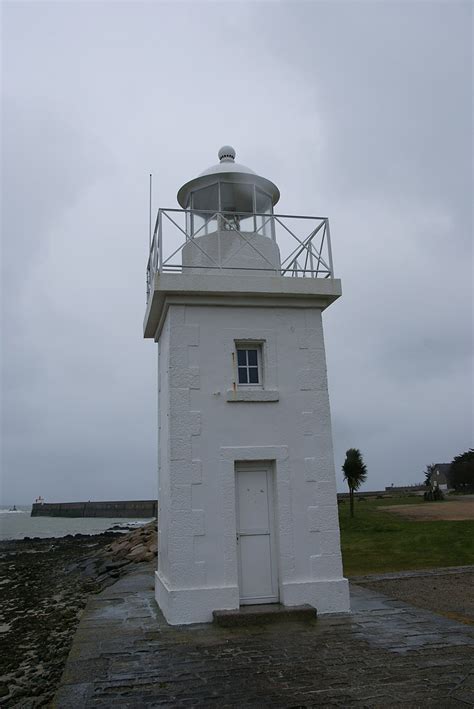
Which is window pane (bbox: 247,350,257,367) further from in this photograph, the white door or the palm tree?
the palm tree

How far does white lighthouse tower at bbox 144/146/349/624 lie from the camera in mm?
7762

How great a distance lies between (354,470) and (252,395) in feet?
64.6

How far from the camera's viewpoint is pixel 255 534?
8062 mm

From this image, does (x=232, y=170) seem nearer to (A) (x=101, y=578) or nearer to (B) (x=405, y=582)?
(B) (x=405, y=582)

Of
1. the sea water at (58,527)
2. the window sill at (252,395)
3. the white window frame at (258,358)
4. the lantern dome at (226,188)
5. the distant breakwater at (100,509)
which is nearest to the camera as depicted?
the window sill at (252,395)

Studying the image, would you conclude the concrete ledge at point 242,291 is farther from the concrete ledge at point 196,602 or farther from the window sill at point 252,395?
the concrete ledge at point 196,602

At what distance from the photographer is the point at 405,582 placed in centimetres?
1129

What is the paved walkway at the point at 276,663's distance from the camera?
489 cm

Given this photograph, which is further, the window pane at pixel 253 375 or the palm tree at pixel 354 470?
the palm tree at pixel 354 470

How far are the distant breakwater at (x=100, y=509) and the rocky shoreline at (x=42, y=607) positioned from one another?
47529 mm

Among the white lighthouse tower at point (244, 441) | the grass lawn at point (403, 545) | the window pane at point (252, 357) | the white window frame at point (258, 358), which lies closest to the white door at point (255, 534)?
the white lighthouse tower at point (244, 441)

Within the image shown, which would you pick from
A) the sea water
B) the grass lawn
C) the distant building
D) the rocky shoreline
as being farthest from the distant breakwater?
the grass lawn

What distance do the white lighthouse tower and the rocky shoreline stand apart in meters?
1.83

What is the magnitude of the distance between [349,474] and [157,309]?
20.0 metres
